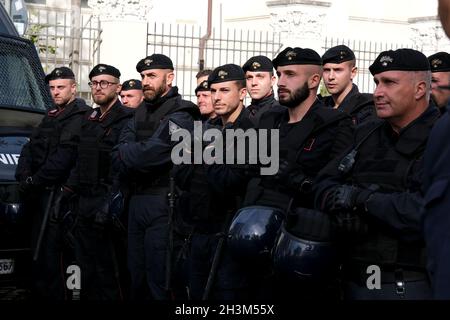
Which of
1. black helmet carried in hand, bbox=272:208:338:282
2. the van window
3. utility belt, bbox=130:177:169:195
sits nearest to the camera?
black helmet carried in hand, bbox=272:208:338:282

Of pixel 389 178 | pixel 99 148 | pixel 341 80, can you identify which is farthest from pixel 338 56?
pixel 389 178

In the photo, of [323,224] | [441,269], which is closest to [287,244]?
[323,224]

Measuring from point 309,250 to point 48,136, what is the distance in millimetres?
4437

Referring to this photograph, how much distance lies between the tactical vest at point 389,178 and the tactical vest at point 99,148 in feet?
11.9

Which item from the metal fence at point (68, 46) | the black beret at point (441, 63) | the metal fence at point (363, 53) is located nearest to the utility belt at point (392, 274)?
the black beret at point (441, 63)

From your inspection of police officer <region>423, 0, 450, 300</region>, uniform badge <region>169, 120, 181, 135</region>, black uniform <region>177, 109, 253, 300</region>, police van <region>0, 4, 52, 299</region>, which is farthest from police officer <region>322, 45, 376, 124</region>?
police officer <region>423, 0, 450, 300</region>

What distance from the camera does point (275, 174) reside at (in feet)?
18.8

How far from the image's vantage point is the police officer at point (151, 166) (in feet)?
24.9

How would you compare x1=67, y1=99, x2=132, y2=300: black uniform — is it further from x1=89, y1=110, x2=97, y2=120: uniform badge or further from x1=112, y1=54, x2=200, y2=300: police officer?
x1=112, y1=54, x2=200, y2=300: police officer

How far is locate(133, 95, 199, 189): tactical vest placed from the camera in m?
7.75

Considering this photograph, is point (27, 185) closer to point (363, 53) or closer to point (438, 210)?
point (438, 210)

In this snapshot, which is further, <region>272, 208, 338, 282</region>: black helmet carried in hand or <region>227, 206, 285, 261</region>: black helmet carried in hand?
<region>227, 206, 285, 261</region>: black helmet carried in hand

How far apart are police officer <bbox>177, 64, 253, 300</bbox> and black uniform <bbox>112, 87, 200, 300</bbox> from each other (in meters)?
0.42
